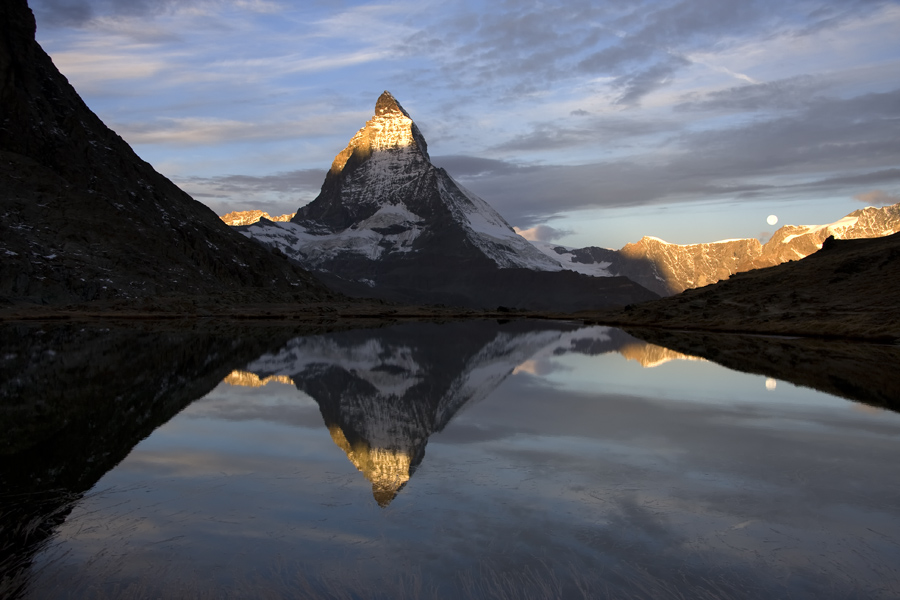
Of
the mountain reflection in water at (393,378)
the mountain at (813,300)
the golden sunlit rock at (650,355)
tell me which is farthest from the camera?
the mountain at (813,300)

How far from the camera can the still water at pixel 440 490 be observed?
11.1 metres

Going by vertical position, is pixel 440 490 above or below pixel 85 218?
below

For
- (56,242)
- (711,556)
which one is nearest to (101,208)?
(56,242)

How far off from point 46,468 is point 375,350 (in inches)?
1453

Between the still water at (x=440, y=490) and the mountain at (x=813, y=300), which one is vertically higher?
the mountain at (x=813, y=300)

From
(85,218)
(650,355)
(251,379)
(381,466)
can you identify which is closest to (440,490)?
(381,466)

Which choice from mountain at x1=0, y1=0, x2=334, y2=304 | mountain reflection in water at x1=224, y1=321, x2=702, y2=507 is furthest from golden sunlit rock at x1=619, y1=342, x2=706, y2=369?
mountain at x1=0, y1=0, x2=334, y2=304

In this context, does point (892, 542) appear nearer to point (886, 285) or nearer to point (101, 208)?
point (886, 285)

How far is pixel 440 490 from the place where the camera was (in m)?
15.5

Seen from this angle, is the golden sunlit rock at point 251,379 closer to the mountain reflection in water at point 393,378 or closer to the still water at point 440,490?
the mountain reflection in water at point 393,378

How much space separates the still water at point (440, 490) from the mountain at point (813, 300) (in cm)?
4092

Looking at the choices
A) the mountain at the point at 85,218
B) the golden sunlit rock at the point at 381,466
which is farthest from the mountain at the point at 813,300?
the mountain at the point at 85,218

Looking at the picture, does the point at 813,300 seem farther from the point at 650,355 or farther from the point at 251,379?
the point at 251,379

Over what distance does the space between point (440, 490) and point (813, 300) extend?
8130cm
